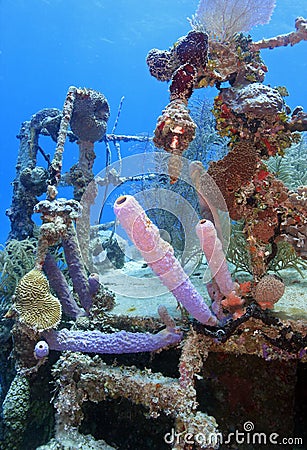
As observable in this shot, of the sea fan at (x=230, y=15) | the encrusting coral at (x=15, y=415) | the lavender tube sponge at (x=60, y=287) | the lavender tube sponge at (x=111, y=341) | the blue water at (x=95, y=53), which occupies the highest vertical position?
the blue water at (x=95, y=53)

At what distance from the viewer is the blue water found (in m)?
43.9

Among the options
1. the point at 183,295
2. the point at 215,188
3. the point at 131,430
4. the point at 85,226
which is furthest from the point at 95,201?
the point at 131,430

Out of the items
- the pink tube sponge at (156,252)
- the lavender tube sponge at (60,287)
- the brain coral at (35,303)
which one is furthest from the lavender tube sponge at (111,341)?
the lavender tube sponge at (60,287)

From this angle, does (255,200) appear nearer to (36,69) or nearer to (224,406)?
(224,406)

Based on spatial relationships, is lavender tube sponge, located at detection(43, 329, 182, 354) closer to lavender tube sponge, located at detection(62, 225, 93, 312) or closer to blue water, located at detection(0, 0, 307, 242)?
lavender tube sponge, located at detection(62, 225, 93, 312)

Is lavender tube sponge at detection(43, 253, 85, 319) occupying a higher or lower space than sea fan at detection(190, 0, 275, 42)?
lower

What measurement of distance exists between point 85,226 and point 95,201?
0.46 m

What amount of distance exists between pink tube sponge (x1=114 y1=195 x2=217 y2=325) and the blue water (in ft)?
129

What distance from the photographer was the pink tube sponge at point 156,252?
2.47 metres

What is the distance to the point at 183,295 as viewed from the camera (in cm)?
298

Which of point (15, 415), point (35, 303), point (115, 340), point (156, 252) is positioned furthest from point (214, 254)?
point (15, 415)

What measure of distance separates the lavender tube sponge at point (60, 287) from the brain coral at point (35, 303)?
1.96ft

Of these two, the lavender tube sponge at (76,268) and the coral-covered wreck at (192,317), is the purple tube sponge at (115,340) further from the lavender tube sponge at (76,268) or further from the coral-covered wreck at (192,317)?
the lavender tube sponge at (76,268)

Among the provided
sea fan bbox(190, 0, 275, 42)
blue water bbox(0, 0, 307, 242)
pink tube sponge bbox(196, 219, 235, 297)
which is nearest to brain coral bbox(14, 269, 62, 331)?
pink tube sponge bbox(196, 219, 235, 297)
